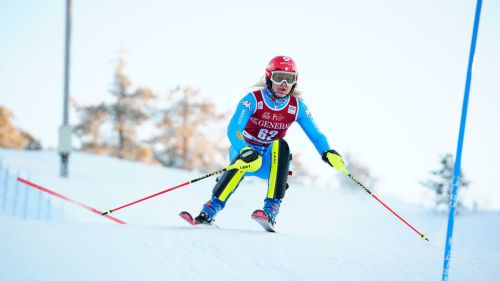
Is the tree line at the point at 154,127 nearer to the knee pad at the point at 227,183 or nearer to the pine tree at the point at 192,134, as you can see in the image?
the pine tree at the point at 192,134

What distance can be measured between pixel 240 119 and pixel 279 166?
48 cm

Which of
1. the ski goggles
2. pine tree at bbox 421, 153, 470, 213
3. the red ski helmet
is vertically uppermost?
the red ski helmet

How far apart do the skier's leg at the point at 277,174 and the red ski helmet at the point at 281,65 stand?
576 millimetres

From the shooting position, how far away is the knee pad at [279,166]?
350 centimetres

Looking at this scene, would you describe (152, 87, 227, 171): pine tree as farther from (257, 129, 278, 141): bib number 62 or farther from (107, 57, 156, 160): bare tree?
(257, 129, 278, 141): bib number 62

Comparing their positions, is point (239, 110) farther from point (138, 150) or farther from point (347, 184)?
point (138, 150)

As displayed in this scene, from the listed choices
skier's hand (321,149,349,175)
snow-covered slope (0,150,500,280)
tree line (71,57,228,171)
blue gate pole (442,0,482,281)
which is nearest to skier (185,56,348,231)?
skier's hand (321,149,349,175)

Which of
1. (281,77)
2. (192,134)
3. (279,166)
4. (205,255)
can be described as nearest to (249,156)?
(279,166)

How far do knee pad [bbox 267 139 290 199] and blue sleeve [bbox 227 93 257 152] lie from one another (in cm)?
24

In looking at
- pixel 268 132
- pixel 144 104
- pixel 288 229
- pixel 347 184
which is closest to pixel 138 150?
pixel 144 104

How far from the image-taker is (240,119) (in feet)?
11.7

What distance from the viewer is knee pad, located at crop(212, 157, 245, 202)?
3.68 metres

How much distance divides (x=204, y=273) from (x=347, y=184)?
→ 1083 cm

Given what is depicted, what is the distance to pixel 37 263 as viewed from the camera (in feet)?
7.60
